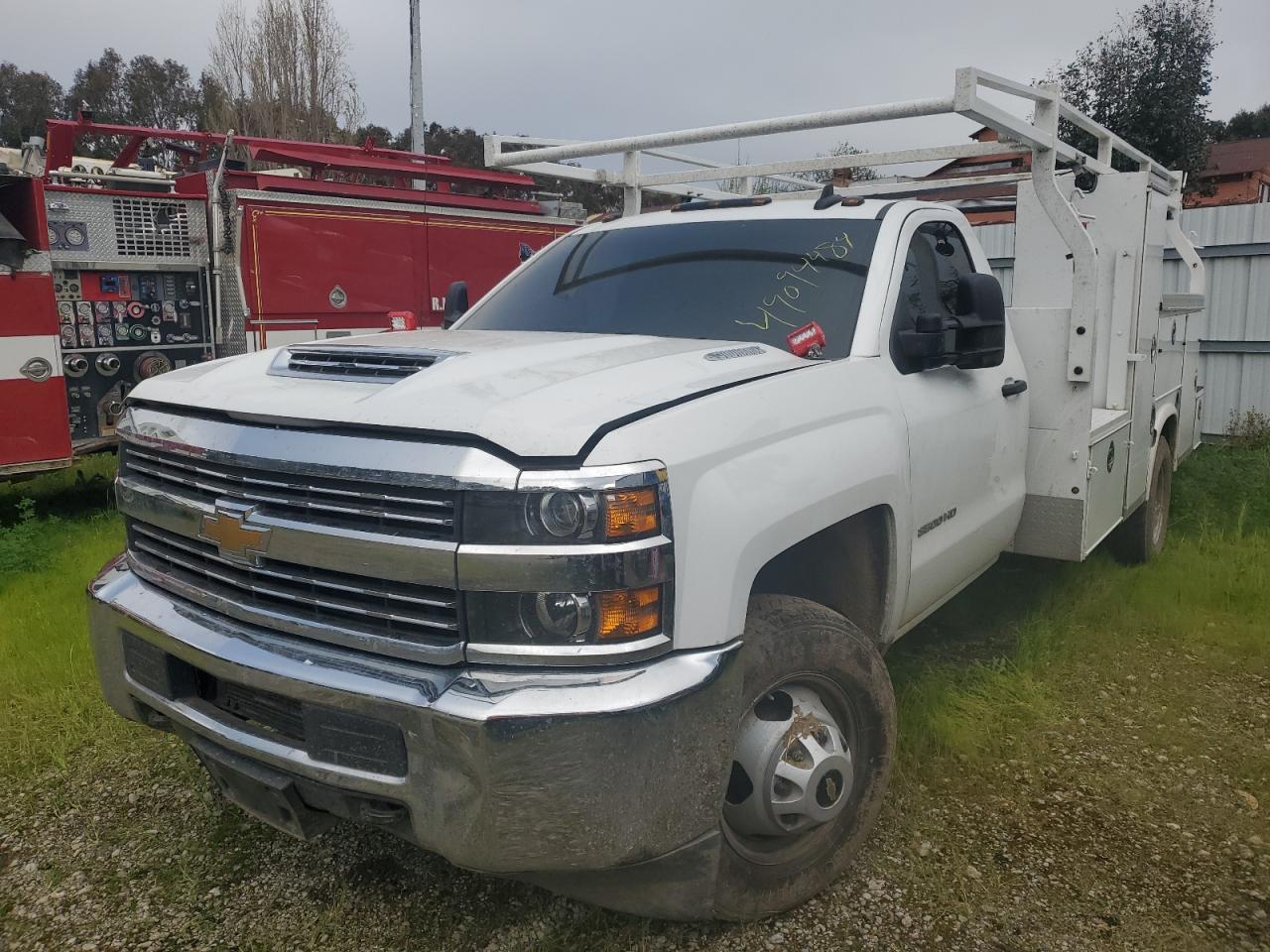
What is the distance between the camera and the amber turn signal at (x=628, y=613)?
2086 mm

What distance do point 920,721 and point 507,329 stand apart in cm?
213

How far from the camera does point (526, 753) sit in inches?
79.0

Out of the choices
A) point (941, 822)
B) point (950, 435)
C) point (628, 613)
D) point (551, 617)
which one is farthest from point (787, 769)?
point (950, 435)

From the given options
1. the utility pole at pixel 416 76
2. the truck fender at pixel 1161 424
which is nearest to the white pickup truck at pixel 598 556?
the truck fender at pixel 1161 424

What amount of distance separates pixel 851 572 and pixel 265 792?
1.75 meters

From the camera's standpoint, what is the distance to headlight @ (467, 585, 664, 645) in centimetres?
208

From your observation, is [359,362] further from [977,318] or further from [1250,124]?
[1250,124]

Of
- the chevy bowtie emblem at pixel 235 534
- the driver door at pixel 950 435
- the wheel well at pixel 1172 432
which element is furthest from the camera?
the wheel well at pixel 1172 432

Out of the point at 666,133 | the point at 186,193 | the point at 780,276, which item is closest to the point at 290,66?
the point at 186,193

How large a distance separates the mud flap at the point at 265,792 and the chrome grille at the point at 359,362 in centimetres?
98

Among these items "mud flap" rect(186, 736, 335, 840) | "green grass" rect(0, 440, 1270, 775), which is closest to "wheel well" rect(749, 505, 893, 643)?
"green grass" rect(0, 440, 1270, 775)

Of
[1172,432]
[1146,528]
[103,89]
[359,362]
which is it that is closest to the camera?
[359,362]

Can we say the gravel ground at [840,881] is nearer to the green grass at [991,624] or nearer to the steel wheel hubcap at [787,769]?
the green grass at [991,624]

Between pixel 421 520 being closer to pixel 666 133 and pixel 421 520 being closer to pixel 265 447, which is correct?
pixel 265 447
